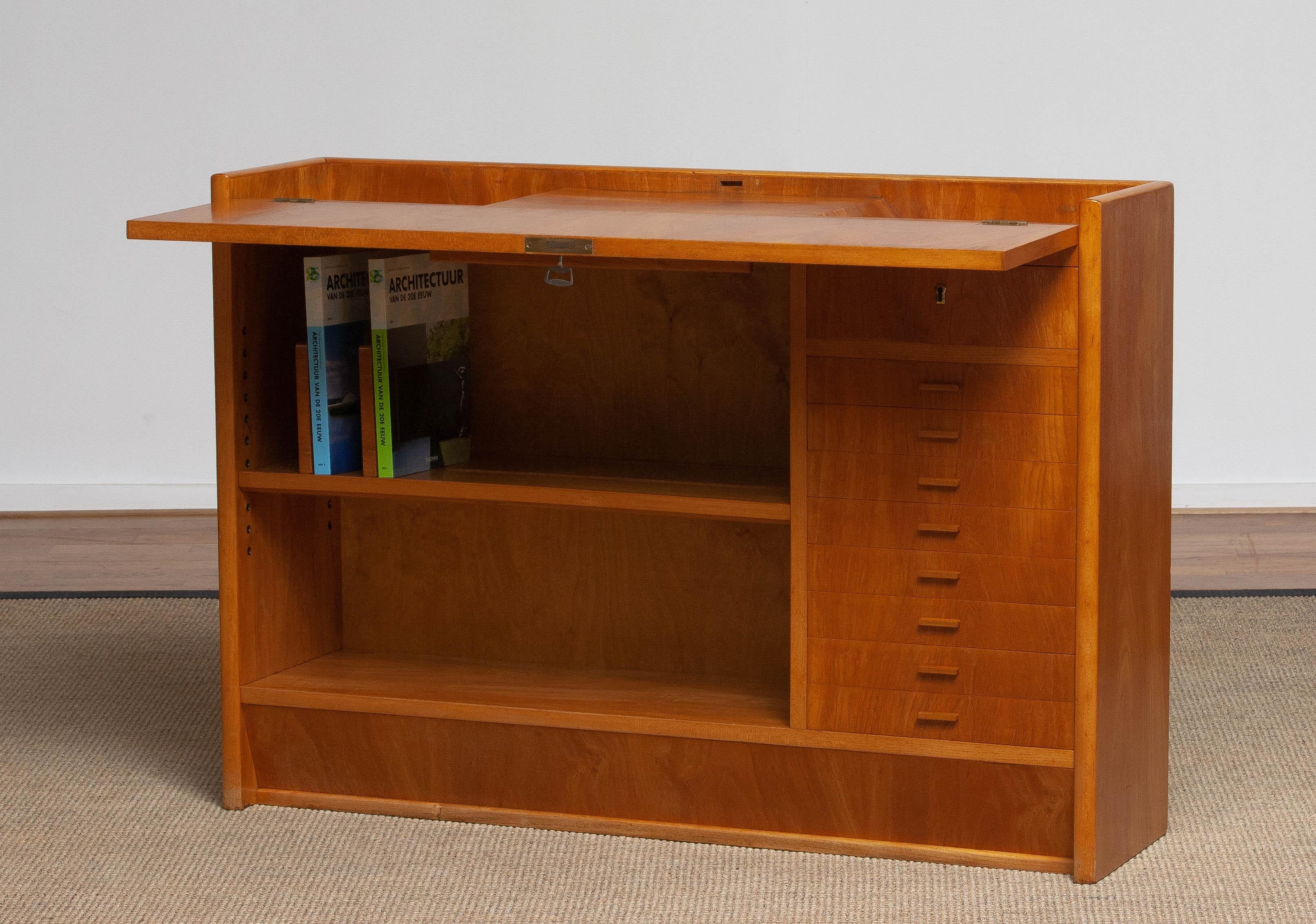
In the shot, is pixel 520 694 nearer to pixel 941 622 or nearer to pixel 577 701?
pixel 577 701

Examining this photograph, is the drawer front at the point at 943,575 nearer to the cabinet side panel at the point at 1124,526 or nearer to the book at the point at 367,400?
the cabinet side panel at the point at 1124,526

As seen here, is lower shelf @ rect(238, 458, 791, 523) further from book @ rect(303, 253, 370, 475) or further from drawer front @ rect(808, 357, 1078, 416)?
drawer front @ rect(808, 357, 1078, 416)

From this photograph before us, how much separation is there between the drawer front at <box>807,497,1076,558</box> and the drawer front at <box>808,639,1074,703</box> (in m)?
0.13

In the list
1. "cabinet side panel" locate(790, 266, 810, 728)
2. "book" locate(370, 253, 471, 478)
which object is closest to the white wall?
"book" locate(370, 253, 471, 478)

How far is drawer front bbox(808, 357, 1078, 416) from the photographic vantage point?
2.21 m

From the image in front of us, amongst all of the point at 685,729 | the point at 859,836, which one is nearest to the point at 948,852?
the point at 859,836

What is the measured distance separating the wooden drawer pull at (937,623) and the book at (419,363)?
29.1 inches

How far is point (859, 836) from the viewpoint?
2.39m

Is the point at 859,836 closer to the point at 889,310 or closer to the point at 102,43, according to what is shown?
the point at 889,310

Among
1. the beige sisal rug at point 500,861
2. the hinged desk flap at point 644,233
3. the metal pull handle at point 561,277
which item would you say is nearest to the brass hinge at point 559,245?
the hinged desk flap at point 644,233

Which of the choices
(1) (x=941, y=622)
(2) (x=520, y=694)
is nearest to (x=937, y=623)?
(1) (x=941, y=622)

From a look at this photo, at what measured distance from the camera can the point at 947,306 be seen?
2.24 meters

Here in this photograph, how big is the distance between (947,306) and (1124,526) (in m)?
0.37

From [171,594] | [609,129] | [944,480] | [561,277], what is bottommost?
[171,594]
